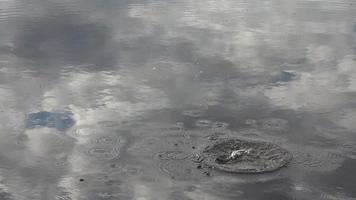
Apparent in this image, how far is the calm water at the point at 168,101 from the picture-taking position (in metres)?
10.5

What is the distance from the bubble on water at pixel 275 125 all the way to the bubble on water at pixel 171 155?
89.9 inches

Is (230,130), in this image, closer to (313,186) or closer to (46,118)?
(313,186)

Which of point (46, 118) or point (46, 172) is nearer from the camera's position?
point (46, 172)

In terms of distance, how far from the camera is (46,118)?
13336 mm

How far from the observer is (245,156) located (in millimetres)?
11289

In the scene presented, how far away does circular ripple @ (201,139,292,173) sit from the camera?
430 inches

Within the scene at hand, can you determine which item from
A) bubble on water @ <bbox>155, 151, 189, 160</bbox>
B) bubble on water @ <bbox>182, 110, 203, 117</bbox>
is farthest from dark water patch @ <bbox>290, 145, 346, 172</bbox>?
bubble on water @ <bbox>182, 110, 203, 117</bbox>

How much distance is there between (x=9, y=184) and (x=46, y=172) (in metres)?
0.76

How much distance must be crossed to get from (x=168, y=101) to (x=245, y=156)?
11.4 feet

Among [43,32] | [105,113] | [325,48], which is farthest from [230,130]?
[43,32]

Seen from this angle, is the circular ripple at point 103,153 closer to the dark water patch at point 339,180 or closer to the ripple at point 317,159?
the ripple at point 317,159

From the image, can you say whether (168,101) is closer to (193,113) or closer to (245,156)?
(193,113)

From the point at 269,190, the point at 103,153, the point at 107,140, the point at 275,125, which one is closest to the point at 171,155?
the point at 103,153

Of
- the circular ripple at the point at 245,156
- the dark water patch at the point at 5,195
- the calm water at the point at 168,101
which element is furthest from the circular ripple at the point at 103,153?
the dark water patch at the point at 5,195
